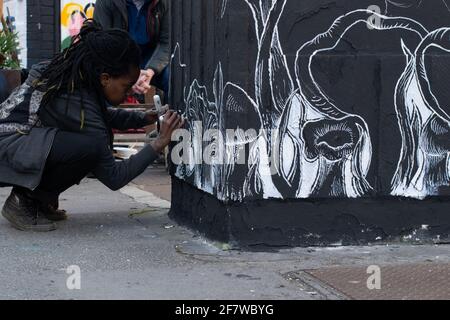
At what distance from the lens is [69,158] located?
4.94 metres

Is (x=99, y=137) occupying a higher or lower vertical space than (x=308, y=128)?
lower

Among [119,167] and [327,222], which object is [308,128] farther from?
[119,167]

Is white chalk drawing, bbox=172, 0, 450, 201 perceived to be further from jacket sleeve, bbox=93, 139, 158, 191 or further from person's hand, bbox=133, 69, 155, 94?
person's hand, bbox=133, 69, 155, 94

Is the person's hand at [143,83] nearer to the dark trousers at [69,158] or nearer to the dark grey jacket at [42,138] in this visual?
the dark grey jacket at [42,138]

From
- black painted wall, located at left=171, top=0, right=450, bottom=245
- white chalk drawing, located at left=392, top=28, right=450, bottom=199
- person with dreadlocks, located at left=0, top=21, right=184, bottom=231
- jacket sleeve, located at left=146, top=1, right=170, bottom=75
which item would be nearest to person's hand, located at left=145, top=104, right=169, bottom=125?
person with dreadlocks, located at left=0, top=21, right=184, bottom=231

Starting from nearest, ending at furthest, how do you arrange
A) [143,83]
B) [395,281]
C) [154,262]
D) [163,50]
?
1. [395,281]
2. [154,262]
3. [143,83]
4. [163,50]

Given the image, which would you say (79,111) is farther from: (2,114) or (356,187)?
(356,187)

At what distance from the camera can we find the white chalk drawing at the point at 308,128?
4496mm

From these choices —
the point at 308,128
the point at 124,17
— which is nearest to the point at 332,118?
the point at 308,128

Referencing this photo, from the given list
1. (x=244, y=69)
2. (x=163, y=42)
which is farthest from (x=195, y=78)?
(x=163, y=42)

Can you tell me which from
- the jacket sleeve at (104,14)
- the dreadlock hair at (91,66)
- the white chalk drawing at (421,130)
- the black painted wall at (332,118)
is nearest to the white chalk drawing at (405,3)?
the black painted wall at (332,118)

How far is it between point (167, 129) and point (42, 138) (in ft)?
2.68

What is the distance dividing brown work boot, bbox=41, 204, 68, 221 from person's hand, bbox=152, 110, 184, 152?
937mm

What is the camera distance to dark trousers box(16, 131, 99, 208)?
16.2ft
